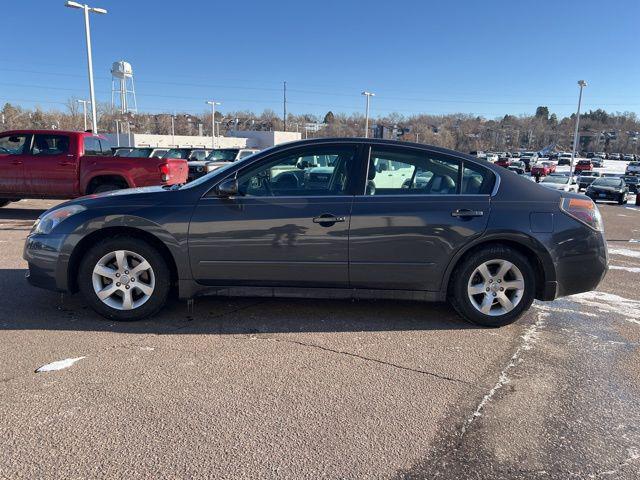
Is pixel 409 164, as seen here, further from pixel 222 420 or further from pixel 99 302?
pixel 99 302

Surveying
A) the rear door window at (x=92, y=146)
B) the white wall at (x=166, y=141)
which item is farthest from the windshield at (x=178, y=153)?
the white wall at (x=166, y=141)

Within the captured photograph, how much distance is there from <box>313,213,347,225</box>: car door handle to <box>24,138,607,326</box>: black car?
0.02m

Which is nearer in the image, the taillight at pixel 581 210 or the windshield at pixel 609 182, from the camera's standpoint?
the taillight at pixel 581 210

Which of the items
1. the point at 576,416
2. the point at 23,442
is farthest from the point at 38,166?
the point at 576,416

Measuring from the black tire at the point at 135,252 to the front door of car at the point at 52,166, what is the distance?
668 cm

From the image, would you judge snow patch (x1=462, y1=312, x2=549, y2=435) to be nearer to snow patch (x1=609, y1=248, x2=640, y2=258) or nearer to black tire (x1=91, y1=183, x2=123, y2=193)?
snow patch (x1=609, y1=248, x2=640, y2=258)

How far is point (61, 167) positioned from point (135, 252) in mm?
7049

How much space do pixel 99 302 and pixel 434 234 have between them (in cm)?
295

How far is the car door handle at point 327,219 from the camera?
13.7 ft

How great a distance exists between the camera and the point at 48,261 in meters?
4.31

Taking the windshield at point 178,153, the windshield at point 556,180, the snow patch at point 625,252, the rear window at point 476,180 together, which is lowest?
the windshield at point 556,180

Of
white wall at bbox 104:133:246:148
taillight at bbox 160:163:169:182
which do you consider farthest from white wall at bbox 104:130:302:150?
taillight at bbox 160:163:169:182

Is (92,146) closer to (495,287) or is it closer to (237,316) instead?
(237,316)

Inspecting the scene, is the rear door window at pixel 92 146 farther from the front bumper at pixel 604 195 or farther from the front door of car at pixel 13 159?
the front bumper at pixel 604 195
